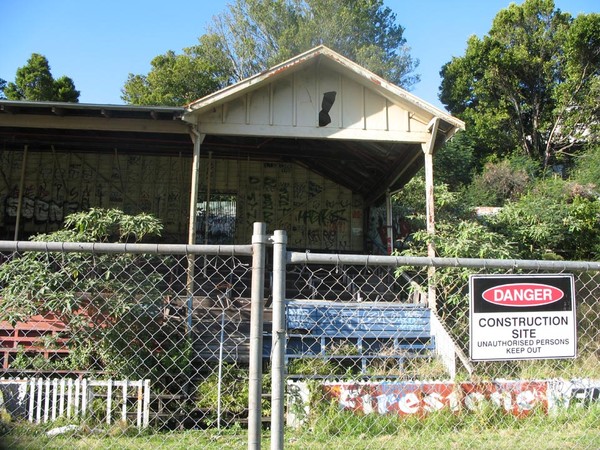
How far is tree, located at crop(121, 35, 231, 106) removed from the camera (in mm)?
30469

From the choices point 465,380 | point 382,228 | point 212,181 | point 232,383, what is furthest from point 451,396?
point 212,181

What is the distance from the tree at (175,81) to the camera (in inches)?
1200

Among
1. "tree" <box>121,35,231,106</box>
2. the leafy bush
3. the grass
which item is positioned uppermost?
"tree" <box>121,35,231,106</box>

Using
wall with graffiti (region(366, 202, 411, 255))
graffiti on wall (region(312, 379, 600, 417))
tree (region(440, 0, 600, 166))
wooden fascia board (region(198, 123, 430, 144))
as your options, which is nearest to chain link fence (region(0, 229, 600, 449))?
graffiti on wall (region(312, 379, 600, 417))

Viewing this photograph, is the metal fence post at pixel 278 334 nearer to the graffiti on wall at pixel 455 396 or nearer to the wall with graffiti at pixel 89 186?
the graffiti on wall at pixel 455 396

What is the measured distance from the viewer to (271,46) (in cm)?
3462

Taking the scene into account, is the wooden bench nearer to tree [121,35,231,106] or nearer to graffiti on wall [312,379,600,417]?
graffiti on wall [312,379,600,417]

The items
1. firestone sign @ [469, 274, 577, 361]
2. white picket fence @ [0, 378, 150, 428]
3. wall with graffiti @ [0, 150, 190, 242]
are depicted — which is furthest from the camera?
wall with graffiti @ [0, 150, 190, 242]

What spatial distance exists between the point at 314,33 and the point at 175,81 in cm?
969

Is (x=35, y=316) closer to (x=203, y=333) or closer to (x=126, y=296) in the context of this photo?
(x=126, y=296)

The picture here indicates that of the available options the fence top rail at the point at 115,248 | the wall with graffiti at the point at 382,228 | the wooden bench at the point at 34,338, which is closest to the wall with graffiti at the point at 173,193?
the wall with graffiti at the point at 382,228

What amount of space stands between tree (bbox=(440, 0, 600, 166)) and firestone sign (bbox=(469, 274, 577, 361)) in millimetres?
22578

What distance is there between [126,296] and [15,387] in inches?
65.9

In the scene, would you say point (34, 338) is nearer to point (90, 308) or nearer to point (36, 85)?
point (90, 308)
